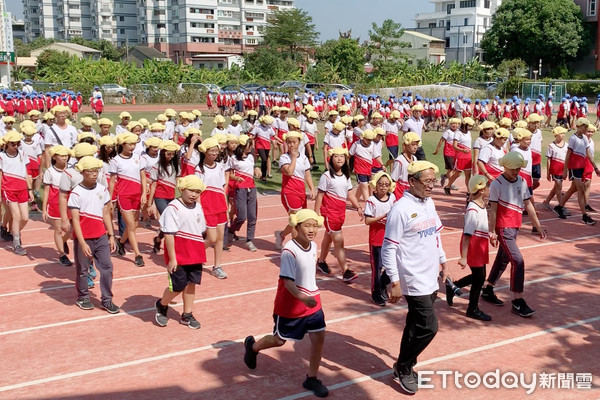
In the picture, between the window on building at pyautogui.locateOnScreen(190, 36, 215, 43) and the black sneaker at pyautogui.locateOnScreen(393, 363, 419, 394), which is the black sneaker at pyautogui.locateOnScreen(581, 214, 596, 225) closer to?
the black sneaker at pyautogui.locateOnScreen(393, 363, 419, 394)

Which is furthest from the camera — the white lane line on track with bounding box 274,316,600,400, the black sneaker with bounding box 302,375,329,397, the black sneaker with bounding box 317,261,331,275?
the black sneaker with bounding box 317,261,331,275

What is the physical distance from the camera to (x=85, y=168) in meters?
7.60

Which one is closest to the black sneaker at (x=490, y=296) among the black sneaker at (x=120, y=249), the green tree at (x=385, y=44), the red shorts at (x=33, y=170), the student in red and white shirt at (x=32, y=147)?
the black sneaker at (x=120, y=249)

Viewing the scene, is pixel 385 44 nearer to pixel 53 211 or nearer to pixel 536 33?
pixel 536 33

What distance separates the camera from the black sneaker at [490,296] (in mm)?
8203

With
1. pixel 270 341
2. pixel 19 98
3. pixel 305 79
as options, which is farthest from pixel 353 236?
→ pixel 305 79

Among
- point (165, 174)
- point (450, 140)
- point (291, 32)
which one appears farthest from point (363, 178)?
point (291, 32)

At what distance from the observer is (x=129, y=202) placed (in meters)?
9.94

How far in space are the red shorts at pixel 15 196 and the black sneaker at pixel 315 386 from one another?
6.78 meters

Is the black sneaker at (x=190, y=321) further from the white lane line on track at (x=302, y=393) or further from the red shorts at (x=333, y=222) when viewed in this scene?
the red shorts at (x=333, y=222)

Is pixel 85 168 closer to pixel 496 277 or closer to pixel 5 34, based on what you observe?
pixel 496 277

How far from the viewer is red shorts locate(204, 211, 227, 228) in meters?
9.40

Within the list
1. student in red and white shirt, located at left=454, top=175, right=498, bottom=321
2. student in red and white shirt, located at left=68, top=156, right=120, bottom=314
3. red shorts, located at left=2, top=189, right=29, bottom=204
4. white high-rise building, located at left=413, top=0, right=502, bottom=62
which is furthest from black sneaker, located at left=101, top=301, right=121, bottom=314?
white high-rise building, located at left=413, top=0, right=502, bottom=62

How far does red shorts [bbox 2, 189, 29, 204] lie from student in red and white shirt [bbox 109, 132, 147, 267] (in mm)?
1764
